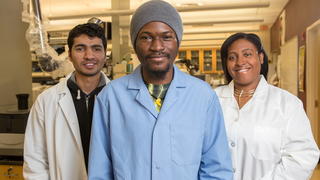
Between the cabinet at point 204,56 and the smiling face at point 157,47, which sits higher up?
the cabinet at point 204,56

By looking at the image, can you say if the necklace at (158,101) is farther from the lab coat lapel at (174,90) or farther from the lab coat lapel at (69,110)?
the lab coat lapel at (69,110)

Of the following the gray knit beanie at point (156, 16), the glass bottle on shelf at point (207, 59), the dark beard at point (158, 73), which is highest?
the glass bottle on shelf at point (207, 59)

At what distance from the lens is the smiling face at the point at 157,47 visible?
104cm

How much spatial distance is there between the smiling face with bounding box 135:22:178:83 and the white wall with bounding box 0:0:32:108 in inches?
62.9

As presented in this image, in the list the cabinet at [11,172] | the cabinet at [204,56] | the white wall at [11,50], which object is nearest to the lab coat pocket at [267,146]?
the cabinet at [11,172]

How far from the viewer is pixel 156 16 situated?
1.04 meters

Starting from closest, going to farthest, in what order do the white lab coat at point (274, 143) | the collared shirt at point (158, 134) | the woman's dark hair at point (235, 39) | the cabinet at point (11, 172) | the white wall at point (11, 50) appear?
the collared shirt at point (158, 134) < the white lab coat at point (274, 143) < the woman's dark hair at point (235, 39) < the cabinet at point (11, 172) < the white wall at point (11, 50)

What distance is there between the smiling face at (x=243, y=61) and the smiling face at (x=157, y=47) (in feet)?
1.63

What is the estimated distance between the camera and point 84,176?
140 centimetres

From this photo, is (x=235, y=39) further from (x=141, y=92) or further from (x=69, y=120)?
(x=69, y=120)

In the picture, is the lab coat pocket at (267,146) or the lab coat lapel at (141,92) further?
the lab coat pocket at (267,146)

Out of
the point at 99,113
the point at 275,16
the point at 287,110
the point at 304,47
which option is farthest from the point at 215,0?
the point at 99,113

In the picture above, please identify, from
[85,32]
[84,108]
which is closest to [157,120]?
[84,108]

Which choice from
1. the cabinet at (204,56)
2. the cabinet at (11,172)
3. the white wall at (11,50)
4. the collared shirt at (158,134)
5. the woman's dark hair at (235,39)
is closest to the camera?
the collared shirt at (158,134)
